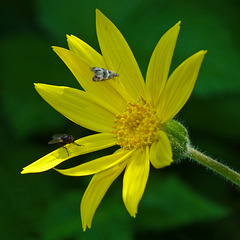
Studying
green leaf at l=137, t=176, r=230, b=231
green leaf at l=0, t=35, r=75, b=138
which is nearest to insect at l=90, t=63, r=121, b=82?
green leaf at l=137, t=176, r=230, b=231

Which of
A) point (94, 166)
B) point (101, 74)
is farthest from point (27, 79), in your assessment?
point (94, 166)

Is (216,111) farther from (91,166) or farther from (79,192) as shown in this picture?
(91,166)

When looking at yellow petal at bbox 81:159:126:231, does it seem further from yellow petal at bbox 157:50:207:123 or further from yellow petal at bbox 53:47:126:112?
yellow petal at bbox 53:47:126:112

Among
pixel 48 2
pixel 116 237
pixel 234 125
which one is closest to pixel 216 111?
pixel 234 125

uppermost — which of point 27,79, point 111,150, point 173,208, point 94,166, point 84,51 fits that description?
point 84,51

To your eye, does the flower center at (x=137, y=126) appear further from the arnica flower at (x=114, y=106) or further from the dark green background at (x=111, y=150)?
the dark green background at (x=111, y=150)

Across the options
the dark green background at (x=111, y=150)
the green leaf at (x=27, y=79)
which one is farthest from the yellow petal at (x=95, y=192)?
the green leaf at (x=27, y=79)

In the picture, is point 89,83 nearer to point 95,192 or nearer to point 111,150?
point 95,192
